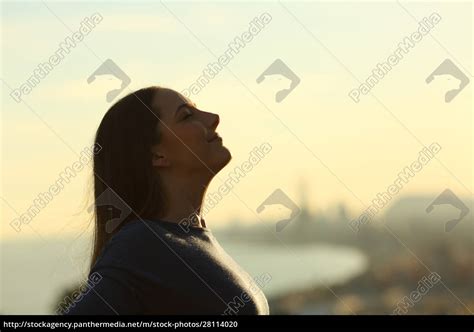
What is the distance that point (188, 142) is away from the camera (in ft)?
11.8

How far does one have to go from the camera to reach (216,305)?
3.37 meters

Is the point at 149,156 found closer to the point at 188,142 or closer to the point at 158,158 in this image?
the point at 158,158

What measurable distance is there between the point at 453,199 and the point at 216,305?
6.70 feet

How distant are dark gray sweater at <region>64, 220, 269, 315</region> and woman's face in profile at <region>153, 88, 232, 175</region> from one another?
0.73ft

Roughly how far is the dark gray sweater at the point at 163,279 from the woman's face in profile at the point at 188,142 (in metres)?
0.22

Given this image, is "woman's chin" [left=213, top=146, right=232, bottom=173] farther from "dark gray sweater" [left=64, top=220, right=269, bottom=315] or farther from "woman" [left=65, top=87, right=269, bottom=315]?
"dark gray sweater" [left=64, top=220, right=269, bottom=315]

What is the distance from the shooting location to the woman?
11.0 ft

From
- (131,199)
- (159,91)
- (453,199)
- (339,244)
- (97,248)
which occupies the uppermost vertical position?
(453,199)

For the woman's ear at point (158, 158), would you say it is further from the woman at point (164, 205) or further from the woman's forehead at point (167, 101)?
the woman's forehead at point (167, 101)

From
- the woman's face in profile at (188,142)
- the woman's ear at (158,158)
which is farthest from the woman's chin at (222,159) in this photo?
the woman's ear at (158,158)

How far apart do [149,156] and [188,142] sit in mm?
151

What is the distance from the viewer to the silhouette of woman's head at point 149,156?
3.58m

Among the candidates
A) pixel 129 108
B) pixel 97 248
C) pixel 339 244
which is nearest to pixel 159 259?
pixel 97 248

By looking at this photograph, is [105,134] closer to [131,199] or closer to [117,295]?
[131,199]
